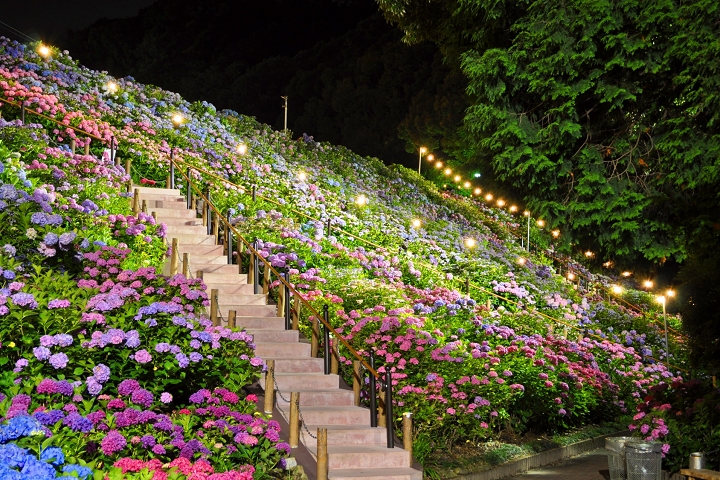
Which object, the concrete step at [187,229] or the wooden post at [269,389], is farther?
the concrete step at [187,229]

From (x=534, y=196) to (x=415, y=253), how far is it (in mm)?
7929

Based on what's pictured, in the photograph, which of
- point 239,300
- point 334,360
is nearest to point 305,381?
point 334,360

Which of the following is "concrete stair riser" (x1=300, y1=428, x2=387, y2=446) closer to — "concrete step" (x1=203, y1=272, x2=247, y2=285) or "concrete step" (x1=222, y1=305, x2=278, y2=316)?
"concrete step" (x1=222, y1=305, x2=278, y2=316)

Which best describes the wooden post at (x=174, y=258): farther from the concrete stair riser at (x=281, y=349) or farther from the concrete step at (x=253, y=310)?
the concrete stair riser at (x=281, y=349)

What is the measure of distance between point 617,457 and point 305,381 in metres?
3.67

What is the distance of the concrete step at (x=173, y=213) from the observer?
14414 mm

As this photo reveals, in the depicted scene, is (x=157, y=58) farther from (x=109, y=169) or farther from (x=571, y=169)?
(x=571, y=169)

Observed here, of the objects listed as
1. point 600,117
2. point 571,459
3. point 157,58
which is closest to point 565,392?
point 571,459

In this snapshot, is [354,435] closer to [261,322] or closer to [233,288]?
[261,322]

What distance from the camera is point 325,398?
9734 millimetres

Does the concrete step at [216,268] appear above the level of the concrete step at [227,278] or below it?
above

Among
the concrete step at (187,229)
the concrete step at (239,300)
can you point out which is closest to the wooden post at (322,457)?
the concrete step at (239,300)

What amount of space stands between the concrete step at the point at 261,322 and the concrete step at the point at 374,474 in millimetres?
3008

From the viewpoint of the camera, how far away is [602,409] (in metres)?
13.9
